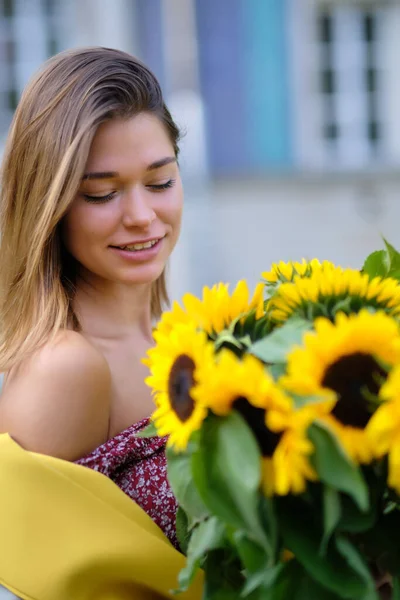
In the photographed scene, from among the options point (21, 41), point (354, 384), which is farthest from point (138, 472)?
point (21, 41)

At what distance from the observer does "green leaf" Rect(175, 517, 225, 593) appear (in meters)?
1.17

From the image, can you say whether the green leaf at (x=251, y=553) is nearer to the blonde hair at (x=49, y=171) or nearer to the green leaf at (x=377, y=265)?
the green leaf at (x=377, y=265)

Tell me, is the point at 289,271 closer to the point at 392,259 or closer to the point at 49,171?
the point at 392,259

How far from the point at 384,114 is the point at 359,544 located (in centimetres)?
880

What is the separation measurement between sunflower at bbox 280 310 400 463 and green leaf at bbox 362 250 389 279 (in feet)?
1.10

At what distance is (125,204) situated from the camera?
1.69m

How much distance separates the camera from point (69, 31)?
9.23 meters

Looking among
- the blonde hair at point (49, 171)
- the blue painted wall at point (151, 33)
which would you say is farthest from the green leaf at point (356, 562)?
the blue painted wall at point (151, 33)

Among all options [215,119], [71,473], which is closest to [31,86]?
A: [71,473]

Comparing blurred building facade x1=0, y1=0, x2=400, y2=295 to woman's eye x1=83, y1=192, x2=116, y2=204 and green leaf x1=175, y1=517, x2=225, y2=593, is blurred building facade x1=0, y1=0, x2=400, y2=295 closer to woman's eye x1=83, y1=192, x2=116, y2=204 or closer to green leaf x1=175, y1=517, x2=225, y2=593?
woman's eye x1=83, y1=192, x2=116, y2=204

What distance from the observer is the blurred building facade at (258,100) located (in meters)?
9.12

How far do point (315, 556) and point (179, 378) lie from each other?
24 cm

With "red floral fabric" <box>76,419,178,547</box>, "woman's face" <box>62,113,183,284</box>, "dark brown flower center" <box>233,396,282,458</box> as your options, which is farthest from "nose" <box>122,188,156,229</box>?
"dark brown flower center" <box>233,396,282,458</box>

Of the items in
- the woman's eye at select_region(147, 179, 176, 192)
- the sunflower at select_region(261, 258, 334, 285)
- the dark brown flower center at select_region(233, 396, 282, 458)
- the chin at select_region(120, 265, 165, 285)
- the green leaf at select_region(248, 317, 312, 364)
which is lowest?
the chin at select_region(120, 265, 165, 285)
